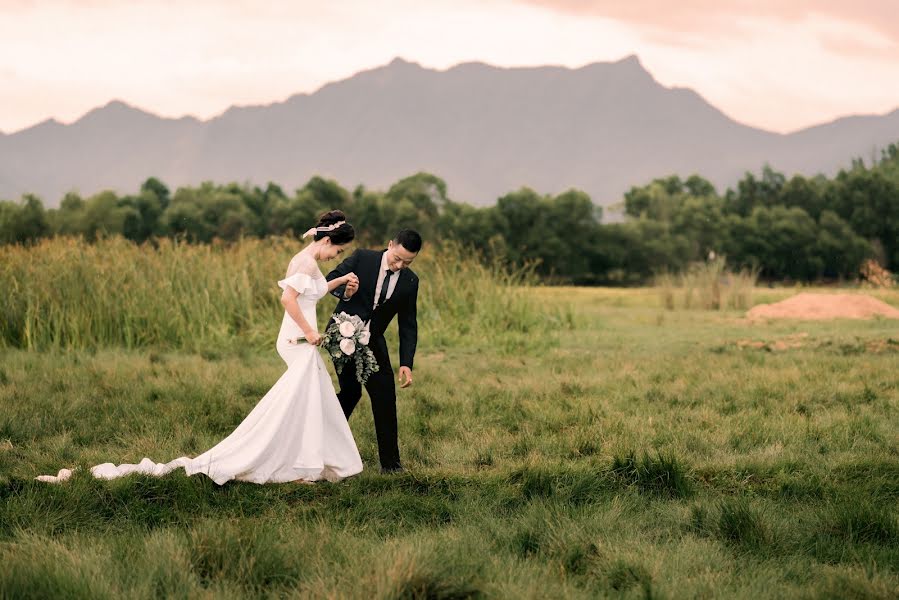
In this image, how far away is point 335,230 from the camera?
604 centimetres

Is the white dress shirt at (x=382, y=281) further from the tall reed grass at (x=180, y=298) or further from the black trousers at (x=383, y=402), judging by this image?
the tall reed grass at (x=180, y=298)

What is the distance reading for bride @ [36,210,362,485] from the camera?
5867 mm

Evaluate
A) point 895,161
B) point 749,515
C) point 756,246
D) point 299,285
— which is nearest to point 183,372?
point 299,285

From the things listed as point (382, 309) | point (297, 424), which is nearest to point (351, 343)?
point (382, 309)

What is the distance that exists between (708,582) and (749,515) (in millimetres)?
980

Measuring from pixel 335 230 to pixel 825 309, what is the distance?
1762 cm

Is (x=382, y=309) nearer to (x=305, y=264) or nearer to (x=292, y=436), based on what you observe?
(x=305, y=264)

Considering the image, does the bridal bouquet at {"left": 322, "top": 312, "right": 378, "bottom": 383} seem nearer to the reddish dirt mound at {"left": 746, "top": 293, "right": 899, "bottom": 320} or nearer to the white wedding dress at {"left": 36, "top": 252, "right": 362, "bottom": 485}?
the white wedding dress at {"left": 36, "top": 252, "right": 362, "bottom": 485}

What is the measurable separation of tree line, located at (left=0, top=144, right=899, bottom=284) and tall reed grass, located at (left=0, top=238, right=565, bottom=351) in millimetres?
25274

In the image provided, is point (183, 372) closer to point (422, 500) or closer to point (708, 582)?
point (422, 500)

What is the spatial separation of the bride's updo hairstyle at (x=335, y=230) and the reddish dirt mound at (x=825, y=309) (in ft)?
51.9

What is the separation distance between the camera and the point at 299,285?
590 centimetres

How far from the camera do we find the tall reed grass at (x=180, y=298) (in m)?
14.0

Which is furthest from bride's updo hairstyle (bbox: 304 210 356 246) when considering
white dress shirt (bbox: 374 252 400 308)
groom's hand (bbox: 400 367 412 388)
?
groom's hand (bbox: 400 367 412 388)
